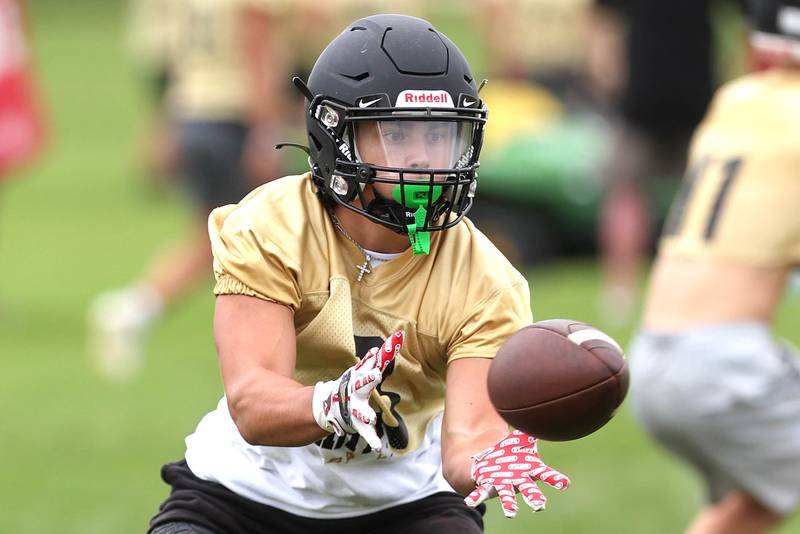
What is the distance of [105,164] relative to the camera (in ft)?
63.7

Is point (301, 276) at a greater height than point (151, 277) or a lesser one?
greater

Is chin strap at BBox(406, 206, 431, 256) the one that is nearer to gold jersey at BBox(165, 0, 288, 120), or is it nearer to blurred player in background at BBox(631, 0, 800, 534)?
blurred player in background at BBox(631, 0, 800, 534)

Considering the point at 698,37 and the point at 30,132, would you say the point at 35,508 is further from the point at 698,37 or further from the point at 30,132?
the point at 698,37

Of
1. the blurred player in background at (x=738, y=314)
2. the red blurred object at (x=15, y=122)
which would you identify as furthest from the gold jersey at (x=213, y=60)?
the blurred player in background at (x=738, y=314)

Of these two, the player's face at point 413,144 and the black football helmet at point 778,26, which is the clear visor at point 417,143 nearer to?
the player's face at point 413,144

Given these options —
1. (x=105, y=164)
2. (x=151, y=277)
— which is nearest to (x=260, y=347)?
(x=151, y=277)

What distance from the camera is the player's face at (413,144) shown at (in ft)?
11.4

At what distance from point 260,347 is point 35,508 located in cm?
358

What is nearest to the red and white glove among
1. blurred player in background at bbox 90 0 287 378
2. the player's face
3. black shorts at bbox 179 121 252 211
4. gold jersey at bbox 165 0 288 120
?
the player's face

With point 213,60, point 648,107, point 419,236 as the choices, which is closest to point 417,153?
point 419,236

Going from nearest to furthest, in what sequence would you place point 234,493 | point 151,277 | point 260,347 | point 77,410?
point 260,347 → point 234,493 → point 77,410 → point 151,277

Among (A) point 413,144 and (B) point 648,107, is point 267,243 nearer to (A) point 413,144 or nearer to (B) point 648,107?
(A) point 413,144

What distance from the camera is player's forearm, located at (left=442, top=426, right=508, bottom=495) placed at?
3.42m

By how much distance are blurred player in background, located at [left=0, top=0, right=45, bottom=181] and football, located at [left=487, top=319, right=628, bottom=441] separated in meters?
7.28
